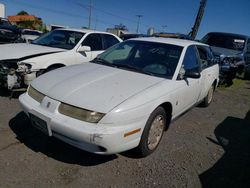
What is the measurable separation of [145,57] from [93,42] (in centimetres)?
273

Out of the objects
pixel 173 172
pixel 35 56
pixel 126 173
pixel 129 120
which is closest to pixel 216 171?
pixel 173 172

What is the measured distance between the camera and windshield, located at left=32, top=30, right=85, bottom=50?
19.3 ft

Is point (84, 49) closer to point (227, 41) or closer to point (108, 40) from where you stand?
point (108, 40)

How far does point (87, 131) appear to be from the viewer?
257cm

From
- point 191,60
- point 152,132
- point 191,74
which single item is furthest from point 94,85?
point 191,60

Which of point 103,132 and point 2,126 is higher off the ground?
point 103,132

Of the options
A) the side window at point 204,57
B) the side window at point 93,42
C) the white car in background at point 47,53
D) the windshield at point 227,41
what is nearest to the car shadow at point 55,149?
the white car in background at point 47,53

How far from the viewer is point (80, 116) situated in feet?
8.82

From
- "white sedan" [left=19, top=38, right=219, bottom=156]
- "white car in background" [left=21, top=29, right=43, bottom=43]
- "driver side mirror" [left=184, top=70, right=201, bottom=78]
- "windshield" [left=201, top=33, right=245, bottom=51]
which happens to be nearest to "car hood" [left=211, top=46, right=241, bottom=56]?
"windshield" [left=201, top=33, right=245, bottom=51]

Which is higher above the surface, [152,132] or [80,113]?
[80,113]

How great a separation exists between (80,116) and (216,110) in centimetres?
441

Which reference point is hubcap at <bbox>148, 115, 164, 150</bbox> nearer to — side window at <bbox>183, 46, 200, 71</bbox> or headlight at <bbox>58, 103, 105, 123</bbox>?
headlight at <bbox>58, 103, 105, 123</bbox>

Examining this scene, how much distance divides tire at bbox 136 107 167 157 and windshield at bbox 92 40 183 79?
0.66m

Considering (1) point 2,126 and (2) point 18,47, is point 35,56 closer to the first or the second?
(2) point 18,47
